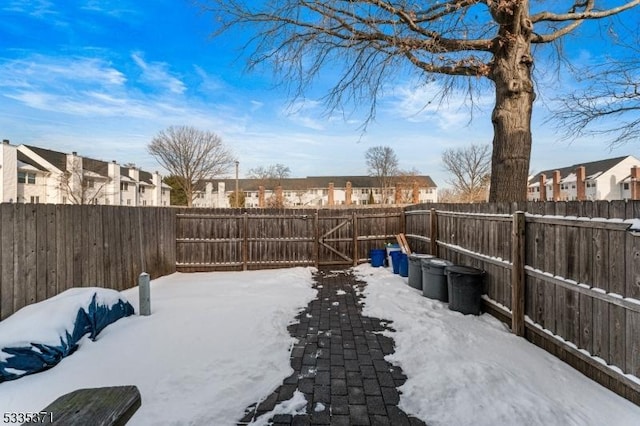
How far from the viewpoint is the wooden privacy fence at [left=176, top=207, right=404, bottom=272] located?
923 centimetres

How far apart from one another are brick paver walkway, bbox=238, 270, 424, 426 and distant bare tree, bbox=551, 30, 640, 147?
7930 millimetres

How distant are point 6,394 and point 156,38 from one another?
1019 centimetres

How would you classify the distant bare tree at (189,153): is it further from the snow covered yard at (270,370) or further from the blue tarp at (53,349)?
the blue tarp at (53,349)

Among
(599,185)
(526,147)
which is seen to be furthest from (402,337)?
(599,185)

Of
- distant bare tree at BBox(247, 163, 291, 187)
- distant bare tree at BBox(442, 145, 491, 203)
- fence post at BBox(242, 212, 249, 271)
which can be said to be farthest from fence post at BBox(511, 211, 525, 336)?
distant bare tree at BBox(247, 163, 291, 187)

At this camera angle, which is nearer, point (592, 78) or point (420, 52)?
point (420, 52)

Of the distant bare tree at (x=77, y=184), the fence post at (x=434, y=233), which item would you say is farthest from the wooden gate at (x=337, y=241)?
the distant bare tree at (x=77, y=184)

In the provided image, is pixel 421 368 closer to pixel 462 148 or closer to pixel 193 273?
pixel 193 273

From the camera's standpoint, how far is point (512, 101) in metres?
5.99

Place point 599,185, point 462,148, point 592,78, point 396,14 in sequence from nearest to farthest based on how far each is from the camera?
point 396,14 → point 592,78 → point 462,148 → point 599,185

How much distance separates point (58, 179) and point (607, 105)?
36.5 metres

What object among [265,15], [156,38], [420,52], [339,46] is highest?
[156,38]

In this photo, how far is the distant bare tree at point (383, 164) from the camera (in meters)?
45.6

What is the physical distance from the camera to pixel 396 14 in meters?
6.13
